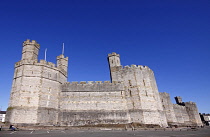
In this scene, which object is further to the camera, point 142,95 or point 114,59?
point 114,59

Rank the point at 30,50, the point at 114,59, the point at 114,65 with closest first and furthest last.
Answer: the point at 30,50 < the point at 114,65 < the point at 114,59

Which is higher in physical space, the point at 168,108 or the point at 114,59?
the point at 114,59

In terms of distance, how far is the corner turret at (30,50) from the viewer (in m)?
26.2

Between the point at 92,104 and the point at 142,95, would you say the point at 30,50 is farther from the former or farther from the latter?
the point at 142,95

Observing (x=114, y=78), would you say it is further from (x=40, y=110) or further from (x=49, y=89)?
(x=40, y=110)

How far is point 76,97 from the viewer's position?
2717 cm

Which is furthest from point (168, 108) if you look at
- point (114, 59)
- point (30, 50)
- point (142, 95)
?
point (30, 50)

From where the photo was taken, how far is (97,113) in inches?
1027

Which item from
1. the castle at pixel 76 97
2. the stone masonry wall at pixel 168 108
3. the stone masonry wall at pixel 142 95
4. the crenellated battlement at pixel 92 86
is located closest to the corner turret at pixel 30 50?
the castle at pixel 76 97

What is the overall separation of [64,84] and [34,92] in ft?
19.7

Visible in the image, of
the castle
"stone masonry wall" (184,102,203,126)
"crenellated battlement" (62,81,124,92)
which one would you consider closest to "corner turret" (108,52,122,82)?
the castle

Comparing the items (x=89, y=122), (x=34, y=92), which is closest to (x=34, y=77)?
(x=34, y=92)

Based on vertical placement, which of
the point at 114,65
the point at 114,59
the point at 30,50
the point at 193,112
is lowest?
the point at 193,112

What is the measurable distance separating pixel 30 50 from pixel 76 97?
12.1 m
